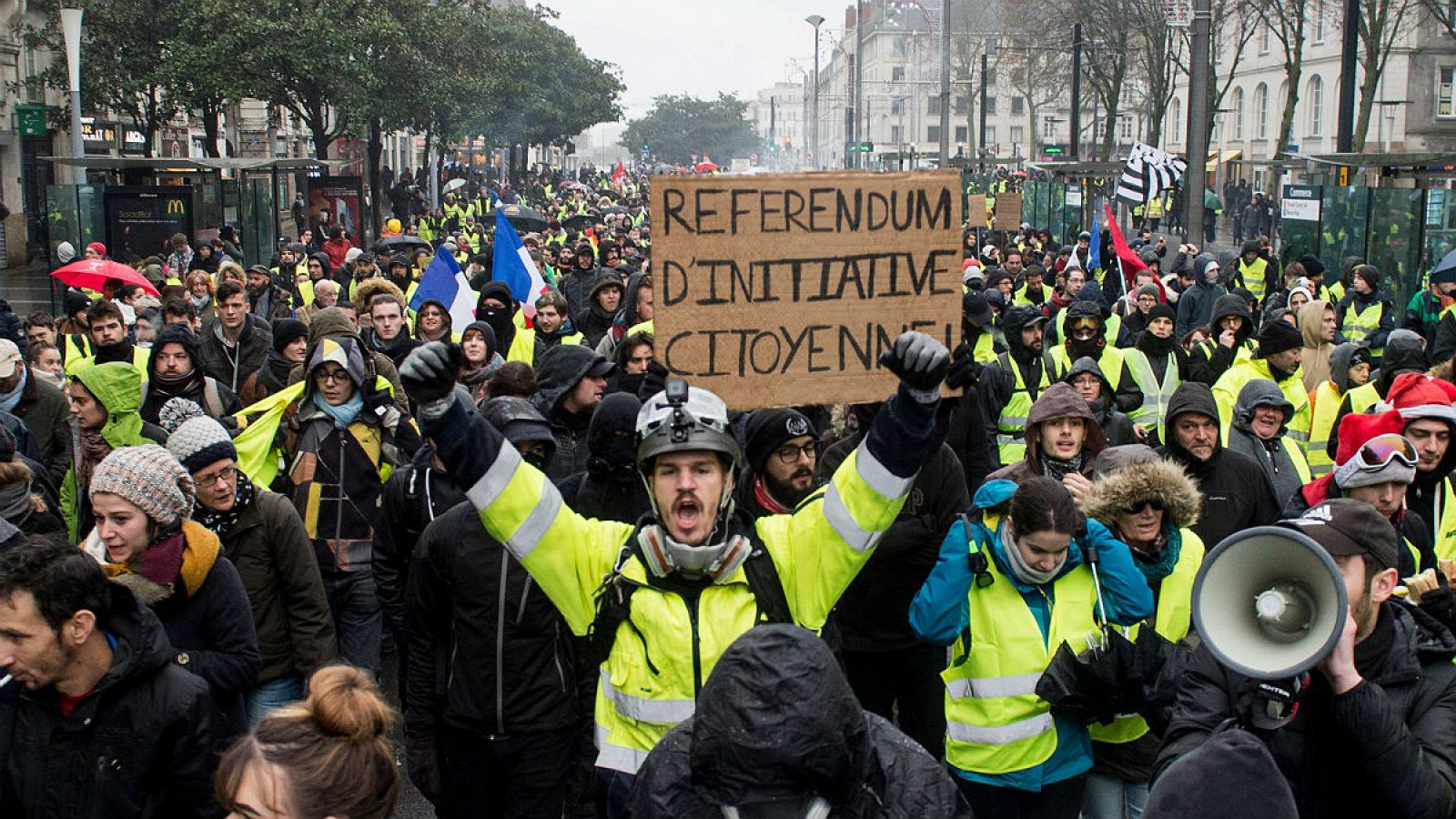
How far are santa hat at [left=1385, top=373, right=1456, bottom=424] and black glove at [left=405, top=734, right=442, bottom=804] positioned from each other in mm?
3523

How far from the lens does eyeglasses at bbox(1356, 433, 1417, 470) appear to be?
4.79 metres

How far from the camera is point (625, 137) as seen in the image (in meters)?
132

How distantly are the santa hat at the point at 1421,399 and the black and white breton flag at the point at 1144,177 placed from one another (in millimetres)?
14431

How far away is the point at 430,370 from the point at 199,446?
2.09 meters

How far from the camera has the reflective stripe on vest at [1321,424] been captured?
795 cm

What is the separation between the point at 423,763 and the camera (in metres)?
4.70

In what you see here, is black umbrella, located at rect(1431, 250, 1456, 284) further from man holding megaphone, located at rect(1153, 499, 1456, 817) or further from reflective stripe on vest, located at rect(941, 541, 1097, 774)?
man holding megaphone, located at rect(1153, 499, 1456, 817)

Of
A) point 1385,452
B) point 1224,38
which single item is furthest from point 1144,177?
point 1224,38

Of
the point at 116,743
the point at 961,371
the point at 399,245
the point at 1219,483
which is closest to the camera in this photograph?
the point at 116,743

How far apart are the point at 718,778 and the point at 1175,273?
49.2 ft

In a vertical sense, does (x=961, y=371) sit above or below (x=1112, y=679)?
above

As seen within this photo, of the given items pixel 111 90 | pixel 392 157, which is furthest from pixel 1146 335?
pixel 392 157

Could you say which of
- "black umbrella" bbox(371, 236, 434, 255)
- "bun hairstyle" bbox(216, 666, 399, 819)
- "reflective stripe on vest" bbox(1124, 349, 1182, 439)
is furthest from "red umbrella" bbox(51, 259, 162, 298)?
"bun hairstyle" bbox(216, 666, 399, 819)

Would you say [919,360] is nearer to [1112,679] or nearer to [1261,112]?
[1112,679]
